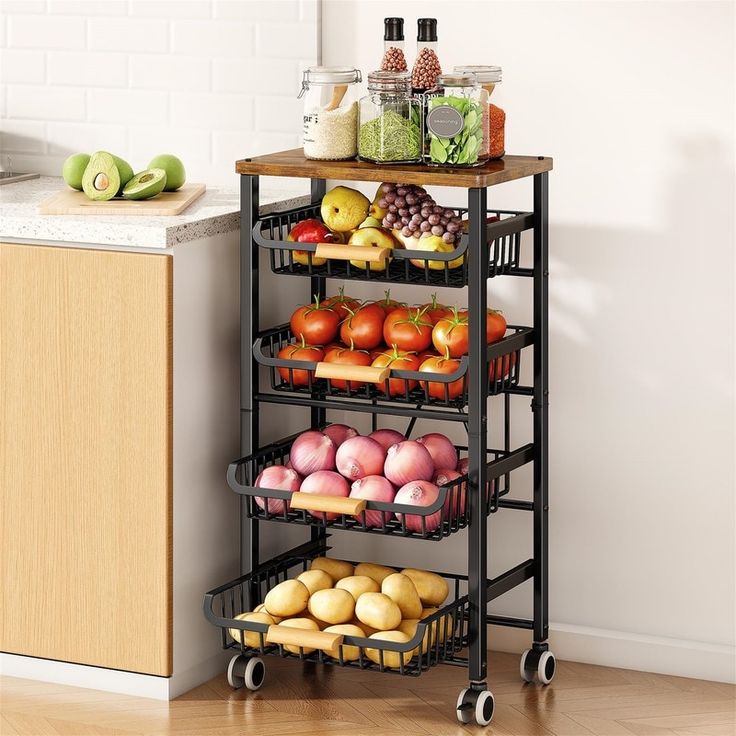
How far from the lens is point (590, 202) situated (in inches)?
133

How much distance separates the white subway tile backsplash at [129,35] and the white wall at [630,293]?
48 cm

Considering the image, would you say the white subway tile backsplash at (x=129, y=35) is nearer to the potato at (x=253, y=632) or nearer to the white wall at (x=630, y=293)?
the white wall at (x=630, y=293)

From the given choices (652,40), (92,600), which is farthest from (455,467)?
(652,40)

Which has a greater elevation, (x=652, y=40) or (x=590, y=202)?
(x=652, y=40)

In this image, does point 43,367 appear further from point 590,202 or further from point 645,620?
point 645,620

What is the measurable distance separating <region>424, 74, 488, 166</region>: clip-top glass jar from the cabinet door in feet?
2.03

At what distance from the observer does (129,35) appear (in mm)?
3793

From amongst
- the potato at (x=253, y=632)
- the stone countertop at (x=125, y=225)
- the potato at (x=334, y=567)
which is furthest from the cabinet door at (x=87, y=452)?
the potato at (x=334, y=567)

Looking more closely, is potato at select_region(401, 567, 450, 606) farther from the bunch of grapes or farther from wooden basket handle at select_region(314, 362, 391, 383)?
the bunch of grapes

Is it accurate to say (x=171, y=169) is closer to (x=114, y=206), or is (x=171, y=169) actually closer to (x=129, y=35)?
(x=114, y=206)

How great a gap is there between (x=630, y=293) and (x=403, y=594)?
0.88 meters

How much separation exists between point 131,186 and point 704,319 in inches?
53.1

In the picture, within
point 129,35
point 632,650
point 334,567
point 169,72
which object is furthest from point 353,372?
point 129,35

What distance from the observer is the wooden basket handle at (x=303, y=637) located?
3014 millimetres
